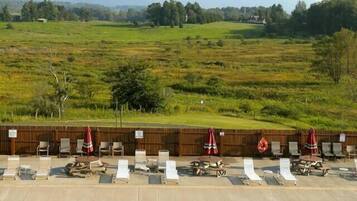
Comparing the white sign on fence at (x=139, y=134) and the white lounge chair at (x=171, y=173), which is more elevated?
the white sign on fence at (x=139, y=134)

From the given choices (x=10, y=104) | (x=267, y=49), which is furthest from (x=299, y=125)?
(x=267, y=49)

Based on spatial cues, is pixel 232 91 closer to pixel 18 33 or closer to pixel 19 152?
pixel 19 152

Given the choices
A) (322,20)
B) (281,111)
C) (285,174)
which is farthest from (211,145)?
(322,20)

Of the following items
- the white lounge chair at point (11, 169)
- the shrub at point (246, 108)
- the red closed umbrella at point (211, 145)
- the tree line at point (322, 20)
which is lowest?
the shrub at point (246, 108)

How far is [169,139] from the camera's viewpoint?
24.5 metres

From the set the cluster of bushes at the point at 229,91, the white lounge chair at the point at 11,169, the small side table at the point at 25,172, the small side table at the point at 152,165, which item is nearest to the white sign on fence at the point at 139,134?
the small side table at the point at 152,165

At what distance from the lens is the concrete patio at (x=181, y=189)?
18.9m

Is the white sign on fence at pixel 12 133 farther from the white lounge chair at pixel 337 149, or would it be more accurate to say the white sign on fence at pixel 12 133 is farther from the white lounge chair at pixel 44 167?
the white lounge chair at pixel 337 149

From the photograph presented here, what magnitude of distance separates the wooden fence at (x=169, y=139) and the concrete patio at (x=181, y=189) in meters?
1.85

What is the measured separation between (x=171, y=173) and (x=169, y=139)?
12.4 ft

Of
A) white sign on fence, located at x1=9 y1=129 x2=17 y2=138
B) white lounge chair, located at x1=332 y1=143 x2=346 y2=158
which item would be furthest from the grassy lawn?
white lounge chair, located at x1=332 y1=143 x2=346 y2=158

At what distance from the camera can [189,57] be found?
306 feet

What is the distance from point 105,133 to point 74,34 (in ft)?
451

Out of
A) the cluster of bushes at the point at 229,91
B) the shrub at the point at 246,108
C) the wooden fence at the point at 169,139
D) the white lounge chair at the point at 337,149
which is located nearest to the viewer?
the wooden fence at the point at 169,139
